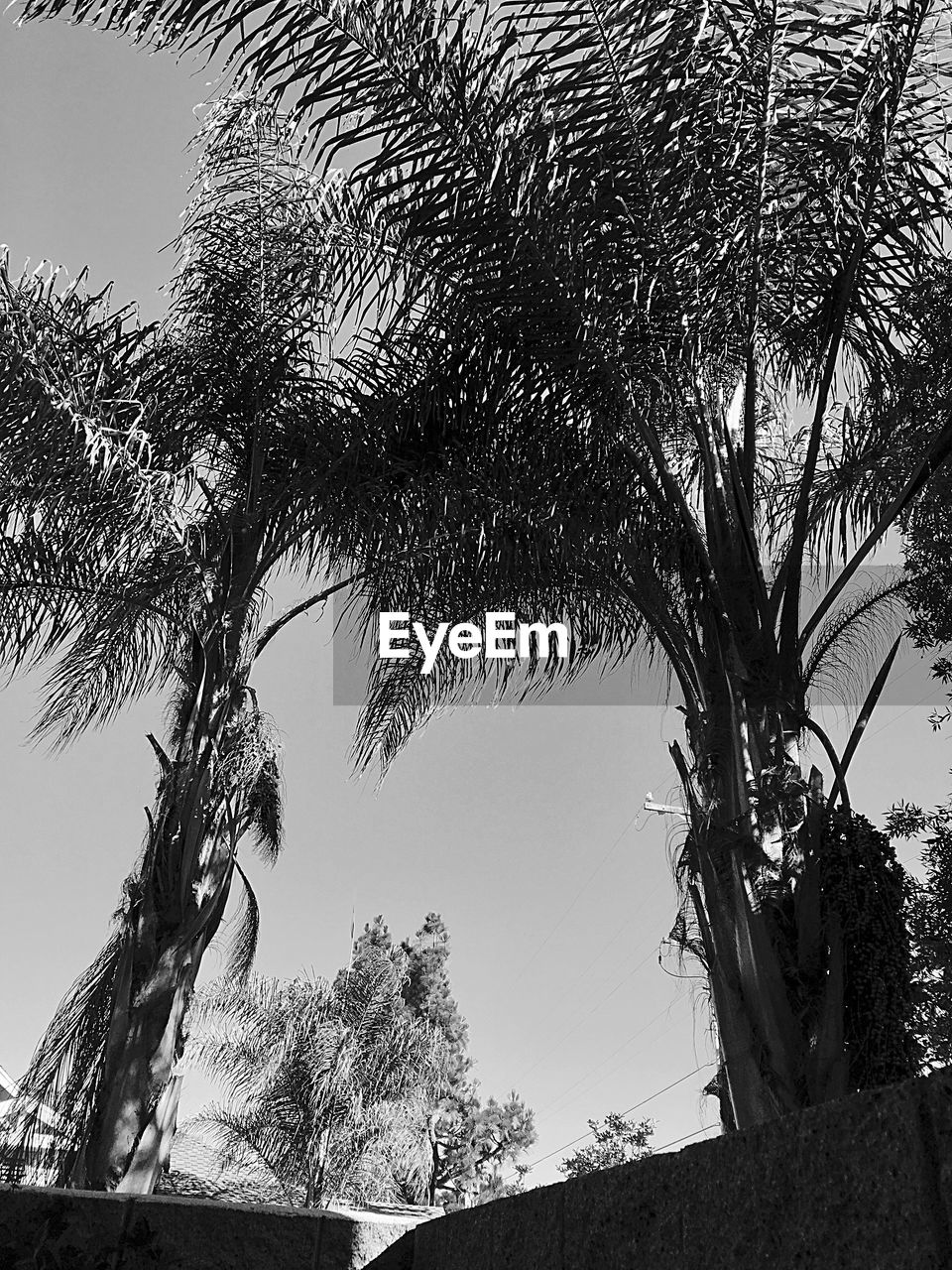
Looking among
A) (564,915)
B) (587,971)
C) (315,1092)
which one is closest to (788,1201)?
(315,1092)

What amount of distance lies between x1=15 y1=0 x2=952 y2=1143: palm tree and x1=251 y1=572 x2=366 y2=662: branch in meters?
1.04

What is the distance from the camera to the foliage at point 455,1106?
1275 inches

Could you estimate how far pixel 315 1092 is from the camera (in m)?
17.6

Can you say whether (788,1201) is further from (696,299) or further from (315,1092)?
(315,1092)

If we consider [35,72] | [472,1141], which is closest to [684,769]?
[35,72]

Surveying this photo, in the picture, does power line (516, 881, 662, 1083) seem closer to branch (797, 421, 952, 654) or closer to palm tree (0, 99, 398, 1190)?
palm tree (0, 99, 398, 1190)

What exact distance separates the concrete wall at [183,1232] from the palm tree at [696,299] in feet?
4.64

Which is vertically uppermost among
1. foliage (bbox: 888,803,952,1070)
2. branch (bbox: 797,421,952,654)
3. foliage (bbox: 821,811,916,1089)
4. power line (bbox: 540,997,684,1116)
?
power line (bbox: 540,997,684,1116)

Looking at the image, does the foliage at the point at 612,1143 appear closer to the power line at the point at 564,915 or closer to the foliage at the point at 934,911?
the power line at the point at 564,915

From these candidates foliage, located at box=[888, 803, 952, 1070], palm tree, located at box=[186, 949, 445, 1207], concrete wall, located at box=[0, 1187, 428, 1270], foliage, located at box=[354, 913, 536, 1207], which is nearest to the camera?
concrete wall, located at box=[0, 1187, 428, 1270]

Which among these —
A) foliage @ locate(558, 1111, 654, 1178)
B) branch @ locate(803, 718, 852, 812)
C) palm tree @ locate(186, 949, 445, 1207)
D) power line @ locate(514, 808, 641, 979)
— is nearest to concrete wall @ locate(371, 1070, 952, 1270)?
branch @ locate(803, 718, 852, 812)

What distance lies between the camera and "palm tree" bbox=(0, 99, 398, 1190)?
4.74 metres

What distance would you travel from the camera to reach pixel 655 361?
14.3 feet

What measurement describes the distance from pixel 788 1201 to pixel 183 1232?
8.28 feet
